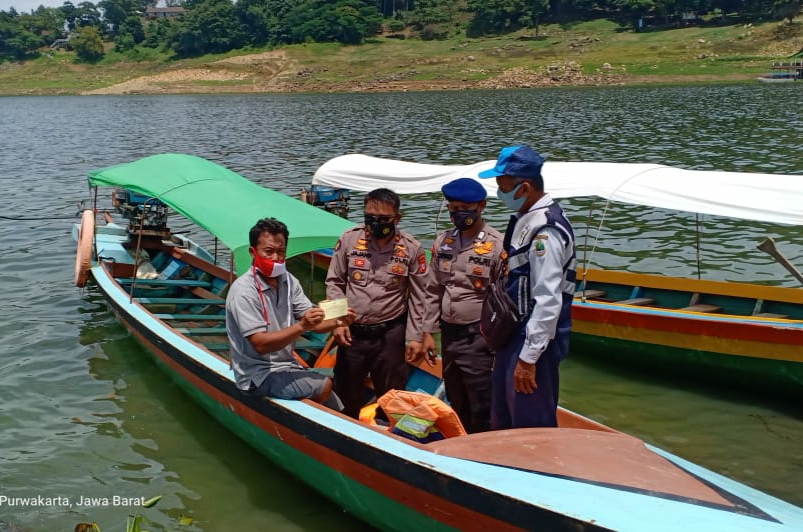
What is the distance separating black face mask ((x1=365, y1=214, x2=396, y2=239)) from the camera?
19.3ft

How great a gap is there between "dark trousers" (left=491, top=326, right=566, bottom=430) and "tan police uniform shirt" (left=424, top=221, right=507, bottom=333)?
32.3 inches

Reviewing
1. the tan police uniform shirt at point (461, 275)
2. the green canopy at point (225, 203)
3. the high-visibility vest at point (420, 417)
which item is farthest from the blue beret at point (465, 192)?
the green canopy at point (225, 203)

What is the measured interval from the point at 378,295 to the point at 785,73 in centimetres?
6095

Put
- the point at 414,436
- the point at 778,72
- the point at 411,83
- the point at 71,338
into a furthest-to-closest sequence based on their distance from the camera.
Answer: the point at 411,83 → the point at 778,72 → the point at 71,338 → the point at 414,436

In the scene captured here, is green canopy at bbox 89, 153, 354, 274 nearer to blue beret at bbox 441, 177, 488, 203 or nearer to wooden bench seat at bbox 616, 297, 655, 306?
blue beret at bbox 441, 177, 488, 203

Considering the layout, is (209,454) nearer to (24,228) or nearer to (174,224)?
(174,224)

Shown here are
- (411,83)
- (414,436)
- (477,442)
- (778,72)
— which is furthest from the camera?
(411,83)

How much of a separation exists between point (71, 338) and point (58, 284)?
10.3 ft

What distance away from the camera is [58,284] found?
13.1 metres

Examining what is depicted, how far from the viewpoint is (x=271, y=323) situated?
17.7 ft

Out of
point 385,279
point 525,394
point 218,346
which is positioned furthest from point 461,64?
point 525,394

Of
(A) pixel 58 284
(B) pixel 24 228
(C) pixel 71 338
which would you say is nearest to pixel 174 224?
(B) pixel 24 228

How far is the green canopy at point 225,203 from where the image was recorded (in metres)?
7.58

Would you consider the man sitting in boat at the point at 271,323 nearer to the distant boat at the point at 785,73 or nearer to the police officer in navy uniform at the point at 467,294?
the police officer in navy uniform at the point at 467,294
